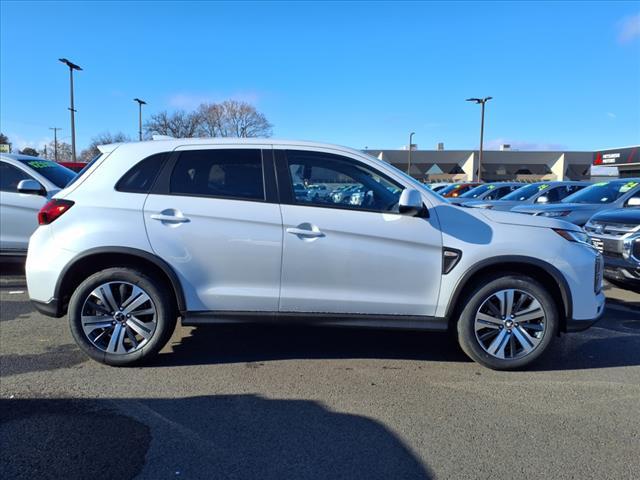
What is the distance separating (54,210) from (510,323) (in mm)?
3876

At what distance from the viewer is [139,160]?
156 inches

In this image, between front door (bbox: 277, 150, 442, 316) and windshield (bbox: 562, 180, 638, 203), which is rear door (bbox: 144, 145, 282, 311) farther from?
windshield (bbox: 562, 180, 638, 203)

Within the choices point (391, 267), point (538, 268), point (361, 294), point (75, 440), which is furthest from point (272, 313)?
point (538, 268)

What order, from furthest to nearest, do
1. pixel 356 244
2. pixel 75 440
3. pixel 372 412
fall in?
1. pixel 356 244
2. pixel 372 412
3. pixel 75 440

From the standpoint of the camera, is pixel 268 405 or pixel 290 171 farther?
pixel 290 171

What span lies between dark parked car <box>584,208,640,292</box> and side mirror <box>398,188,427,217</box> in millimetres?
3587

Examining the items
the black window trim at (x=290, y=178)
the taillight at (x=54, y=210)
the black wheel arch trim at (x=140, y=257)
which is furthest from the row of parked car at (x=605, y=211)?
the taillight at (x=54, y=210)

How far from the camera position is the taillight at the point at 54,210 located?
3871 millimetres

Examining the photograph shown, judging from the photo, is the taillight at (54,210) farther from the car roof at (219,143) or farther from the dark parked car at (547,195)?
the dark parked car at (547,195)

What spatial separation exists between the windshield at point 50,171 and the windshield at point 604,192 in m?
9.41

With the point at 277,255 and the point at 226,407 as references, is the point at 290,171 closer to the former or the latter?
the point at 277,255

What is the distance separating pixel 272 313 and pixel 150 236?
1.17 metres

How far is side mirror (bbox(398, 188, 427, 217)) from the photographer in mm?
3593

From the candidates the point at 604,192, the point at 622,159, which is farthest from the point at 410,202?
the point at 622,159
